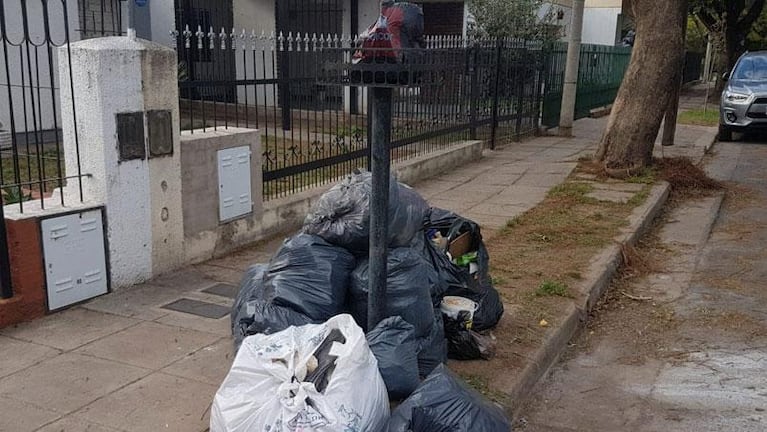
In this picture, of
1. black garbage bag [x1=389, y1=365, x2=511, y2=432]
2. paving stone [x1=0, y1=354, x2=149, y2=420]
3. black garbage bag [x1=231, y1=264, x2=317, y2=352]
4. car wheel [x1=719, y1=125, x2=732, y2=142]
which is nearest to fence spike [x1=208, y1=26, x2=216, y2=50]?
black garbage bag [x1=231, y1=264, x2=317, y2=352]

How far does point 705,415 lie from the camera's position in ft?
13.6

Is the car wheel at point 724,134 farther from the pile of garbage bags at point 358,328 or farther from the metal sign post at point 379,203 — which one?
the metal sign post at point 379,203

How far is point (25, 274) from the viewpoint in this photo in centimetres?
457

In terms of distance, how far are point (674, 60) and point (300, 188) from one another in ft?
18.6

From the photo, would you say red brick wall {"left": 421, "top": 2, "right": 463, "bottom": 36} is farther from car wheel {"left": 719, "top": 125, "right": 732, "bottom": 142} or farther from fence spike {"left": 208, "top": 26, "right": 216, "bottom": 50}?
fence spike {"left": 208, "top": 26, "right": 216, "bottom": 50}

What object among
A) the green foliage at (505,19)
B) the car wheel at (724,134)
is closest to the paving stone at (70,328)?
the green foliage at (505,19)

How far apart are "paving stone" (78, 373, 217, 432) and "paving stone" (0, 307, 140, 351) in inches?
30.0

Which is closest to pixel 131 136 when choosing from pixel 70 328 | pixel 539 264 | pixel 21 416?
pixel 70 328

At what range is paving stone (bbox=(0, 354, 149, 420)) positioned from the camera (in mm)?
3660

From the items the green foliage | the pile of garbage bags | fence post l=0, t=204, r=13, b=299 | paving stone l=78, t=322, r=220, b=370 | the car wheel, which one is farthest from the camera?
the car wheel

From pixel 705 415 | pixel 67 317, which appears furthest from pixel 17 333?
pixel 705 415

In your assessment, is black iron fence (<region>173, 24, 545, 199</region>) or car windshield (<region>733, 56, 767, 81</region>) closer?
black iron fence (<region>173, 24, 545, 199</region>)

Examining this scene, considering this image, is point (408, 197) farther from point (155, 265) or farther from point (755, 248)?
point (755, 248)

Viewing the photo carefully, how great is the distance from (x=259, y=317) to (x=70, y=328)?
1.60m
